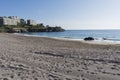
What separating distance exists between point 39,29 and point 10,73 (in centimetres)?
11704

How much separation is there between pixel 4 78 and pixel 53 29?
12226 cm

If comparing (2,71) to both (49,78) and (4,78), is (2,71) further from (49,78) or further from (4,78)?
(49,78)

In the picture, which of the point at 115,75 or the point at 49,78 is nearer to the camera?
the point at 49,78

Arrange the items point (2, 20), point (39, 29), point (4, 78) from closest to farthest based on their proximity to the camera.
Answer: point (4, 78) → point (39, 29) → point (2, 20)

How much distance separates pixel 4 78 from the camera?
5602 millimetres

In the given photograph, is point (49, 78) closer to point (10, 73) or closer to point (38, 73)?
point (38, 73)

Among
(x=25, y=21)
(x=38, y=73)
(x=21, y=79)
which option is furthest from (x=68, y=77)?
(x=25, y=21)

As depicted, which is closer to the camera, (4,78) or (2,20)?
(4,78)

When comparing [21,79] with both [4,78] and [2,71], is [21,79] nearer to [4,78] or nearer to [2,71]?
[4,78]

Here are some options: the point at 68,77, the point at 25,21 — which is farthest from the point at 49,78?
the point at 25,21

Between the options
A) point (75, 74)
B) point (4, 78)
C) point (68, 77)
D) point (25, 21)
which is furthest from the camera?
point (25, 21)

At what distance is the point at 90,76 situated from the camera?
20.7 ft

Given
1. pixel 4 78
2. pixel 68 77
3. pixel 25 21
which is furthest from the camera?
pixel 25 21

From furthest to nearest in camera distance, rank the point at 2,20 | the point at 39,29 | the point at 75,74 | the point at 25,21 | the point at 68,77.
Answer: the point at 25,21, the point at 2,20, the point at 39,29, the point at 75,74, the point at 68,77
